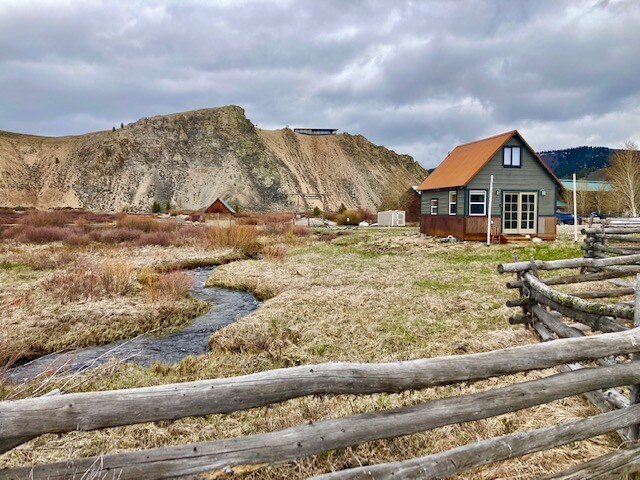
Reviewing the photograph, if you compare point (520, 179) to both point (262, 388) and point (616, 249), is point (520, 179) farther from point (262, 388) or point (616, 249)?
point (262, 388)

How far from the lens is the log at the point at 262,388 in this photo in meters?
2.44

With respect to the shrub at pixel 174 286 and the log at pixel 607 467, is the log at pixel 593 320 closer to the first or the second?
the log at pixel 607 467

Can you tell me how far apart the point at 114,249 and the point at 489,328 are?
19.5 meters

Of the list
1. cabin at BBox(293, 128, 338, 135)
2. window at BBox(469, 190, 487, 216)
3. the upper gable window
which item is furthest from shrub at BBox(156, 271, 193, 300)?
cabin at BBox(293, 128, 338, 135)

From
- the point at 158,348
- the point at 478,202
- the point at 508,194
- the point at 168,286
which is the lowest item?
the point at 158,348

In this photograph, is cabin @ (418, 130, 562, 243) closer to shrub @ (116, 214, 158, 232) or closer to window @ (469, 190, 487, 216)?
window @ (469, 190, 487, 216)

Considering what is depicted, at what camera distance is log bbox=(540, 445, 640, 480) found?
3375mm

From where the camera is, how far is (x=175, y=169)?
269ft

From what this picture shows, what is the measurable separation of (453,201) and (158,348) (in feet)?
74.8

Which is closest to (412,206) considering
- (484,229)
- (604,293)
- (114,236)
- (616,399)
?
(484,229)

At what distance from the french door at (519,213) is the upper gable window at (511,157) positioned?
186 centimetres

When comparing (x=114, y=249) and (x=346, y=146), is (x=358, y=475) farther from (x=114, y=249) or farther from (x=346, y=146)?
(x=346, y=146)

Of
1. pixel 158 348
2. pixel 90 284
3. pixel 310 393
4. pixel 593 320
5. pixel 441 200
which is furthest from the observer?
pixel 441 200

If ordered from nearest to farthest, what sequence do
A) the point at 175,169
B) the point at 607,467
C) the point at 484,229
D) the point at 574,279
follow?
1. the point at 607,467
2. the point at 574,279
3. the point at 484,229
4. the point at 175,169
